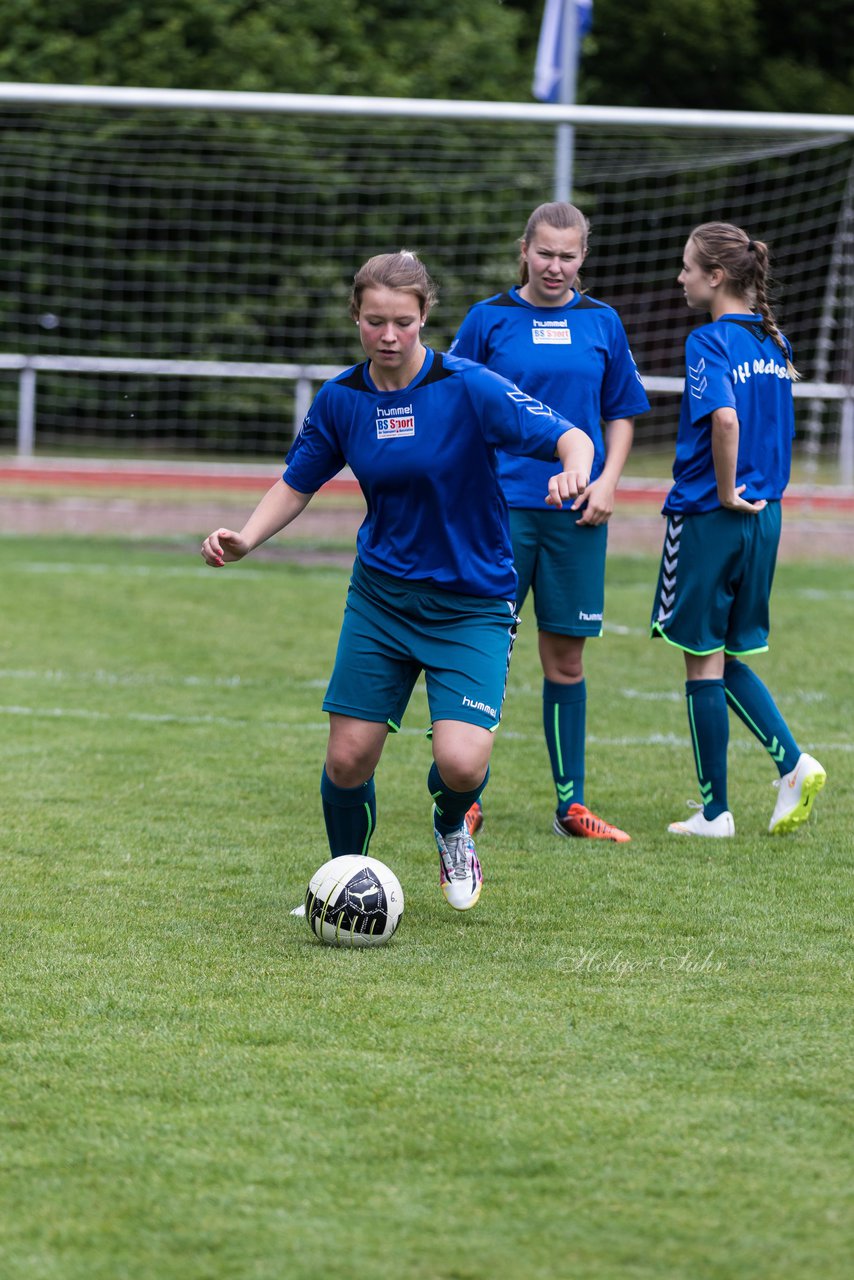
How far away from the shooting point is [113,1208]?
9.61ft

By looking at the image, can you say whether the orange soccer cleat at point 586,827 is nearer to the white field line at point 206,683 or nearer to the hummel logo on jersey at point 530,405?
the hummel logo on jersey at point 530,405

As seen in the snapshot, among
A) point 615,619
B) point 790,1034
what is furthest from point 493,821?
point 615,619

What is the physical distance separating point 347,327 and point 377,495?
14.4 meters

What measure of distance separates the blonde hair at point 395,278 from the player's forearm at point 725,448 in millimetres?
1451

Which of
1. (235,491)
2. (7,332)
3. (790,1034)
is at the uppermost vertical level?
(790,1034)

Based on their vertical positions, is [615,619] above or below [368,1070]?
below

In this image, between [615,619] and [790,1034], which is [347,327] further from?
[790,1034]

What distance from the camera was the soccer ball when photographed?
453cm

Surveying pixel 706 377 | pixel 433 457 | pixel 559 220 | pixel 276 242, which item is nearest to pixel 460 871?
pixel 433 457

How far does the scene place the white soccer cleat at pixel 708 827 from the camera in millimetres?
5977

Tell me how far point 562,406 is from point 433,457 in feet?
4.74

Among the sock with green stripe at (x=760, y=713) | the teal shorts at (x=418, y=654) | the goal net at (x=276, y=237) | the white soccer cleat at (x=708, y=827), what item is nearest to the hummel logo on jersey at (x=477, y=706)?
the teal shorts at (x=418, y=654)

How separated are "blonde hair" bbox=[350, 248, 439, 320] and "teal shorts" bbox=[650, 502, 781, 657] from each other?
1.74 m

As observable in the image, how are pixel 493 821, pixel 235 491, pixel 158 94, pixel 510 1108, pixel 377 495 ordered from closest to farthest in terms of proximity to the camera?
pixel 510 1108 < pixel 377 495 < pixel 493 821 < pixel 158 94 < pixel 235 491
